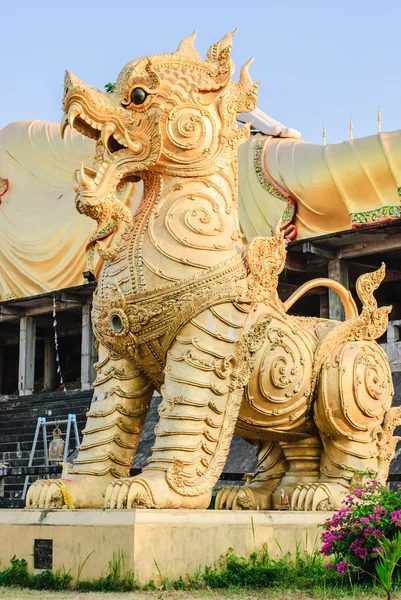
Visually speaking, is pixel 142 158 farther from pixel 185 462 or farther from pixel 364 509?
pixel 364 509

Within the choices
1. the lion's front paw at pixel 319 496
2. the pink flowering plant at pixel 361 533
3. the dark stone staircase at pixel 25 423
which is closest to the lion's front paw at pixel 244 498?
the lion's front paw at pixel 319 496

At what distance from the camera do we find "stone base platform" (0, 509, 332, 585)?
6.17m

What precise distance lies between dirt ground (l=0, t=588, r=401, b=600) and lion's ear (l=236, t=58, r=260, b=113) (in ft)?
11.7

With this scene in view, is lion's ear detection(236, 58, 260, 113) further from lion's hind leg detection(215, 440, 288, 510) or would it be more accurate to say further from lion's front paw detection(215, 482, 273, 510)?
lion's front paw detection(215, 482, 273, 510)

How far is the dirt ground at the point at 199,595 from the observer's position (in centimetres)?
585

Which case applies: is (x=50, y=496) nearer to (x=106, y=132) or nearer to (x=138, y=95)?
(x=106, y=132)

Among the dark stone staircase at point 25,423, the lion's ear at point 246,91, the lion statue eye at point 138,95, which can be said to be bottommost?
the dark stone staircase at point 25,423

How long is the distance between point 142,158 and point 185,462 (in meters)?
2.17

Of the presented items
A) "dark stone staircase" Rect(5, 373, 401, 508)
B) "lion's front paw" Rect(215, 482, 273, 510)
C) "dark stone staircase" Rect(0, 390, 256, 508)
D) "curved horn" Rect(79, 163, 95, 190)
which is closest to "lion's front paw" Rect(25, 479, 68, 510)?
"lion's front paw" Rect(215, 482, 273, 510)

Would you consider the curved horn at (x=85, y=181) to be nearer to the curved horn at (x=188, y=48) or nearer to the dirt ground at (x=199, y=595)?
the curved horn at (x=188, y=48)

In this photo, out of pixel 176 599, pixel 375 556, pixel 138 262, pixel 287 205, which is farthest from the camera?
pixel 287 205

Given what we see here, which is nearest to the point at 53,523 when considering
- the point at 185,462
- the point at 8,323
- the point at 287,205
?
the point at 185,462

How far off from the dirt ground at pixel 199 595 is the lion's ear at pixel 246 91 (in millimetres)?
3552

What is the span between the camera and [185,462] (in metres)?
6.70
